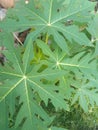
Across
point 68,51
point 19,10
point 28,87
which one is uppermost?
point 19,10

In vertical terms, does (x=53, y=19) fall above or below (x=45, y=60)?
above

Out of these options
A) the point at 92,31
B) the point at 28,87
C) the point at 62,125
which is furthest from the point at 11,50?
the point at 62,125

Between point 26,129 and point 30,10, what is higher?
point 30,10

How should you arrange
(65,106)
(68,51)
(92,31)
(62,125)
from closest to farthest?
(65,106), (68,51), (92,31), (62,125)

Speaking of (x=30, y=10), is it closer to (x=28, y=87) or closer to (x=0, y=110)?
(x=28, y=87)

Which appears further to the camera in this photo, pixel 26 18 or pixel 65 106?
pixel 26 18

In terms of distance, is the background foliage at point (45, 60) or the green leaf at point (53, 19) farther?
the green leaf at point (53, 19)

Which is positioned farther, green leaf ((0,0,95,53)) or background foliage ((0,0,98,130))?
green leaf ((0,0,95,53))

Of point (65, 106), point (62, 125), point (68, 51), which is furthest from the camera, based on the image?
point (62, 125)
